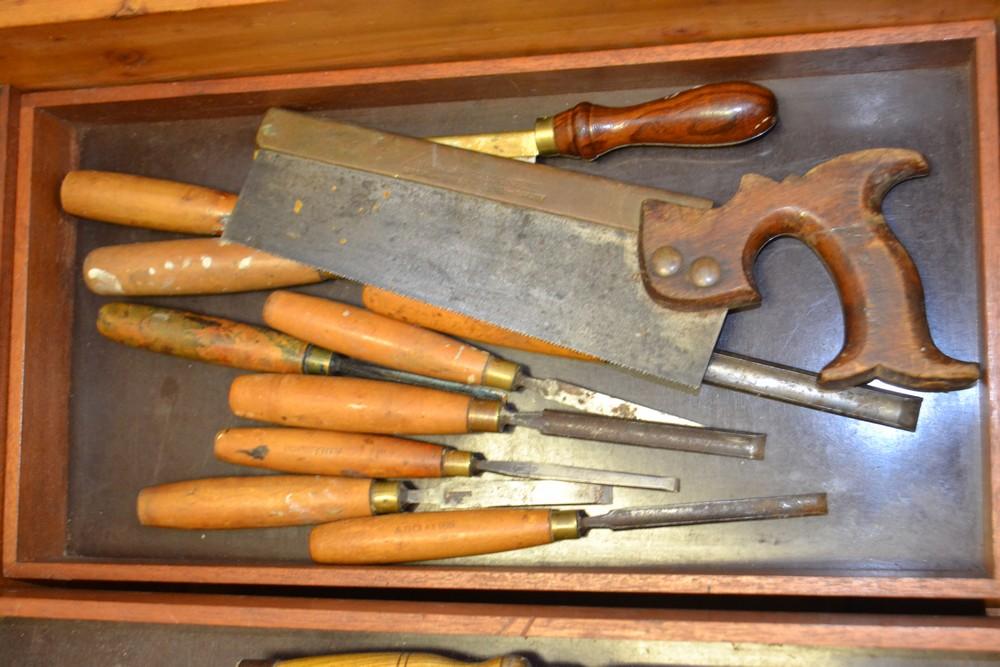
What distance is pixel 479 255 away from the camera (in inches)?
40.6

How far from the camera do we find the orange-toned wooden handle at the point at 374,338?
1.05m

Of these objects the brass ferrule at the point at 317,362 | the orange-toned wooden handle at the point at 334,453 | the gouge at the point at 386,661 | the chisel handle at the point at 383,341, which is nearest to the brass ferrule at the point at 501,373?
the chisel handle at the point at 383,341

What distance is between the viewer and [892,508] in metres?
0.98

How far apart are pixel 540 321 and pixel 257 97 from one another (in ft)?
1.67

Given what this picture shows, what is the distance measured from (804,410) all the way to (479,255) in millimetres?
435

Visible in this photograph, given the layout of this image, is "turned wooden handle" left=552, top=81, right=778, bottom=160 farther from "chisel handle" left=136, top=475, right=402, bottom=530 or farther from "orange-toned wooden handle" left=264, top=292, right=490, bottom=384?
"chisel handle" left=136, top=475, right=402, bottom=530

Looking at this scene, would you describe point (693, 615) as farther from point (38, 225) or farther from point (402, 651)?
point (38, 225)

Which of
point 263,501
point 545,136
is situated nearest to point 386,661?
point 263,501

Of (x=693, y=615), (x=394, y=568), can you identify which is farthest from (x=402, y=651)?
(x=693, y=615)

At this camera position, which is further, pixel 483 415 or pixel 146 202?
pixel 146 202

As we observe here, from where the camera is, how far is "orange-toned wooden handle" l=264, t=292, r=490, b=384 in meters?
1.05

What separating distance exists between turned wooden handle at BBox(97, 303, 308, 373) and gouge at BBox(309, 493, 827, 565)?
0.25m

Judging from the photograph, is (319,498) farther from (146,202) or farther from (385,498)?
(146,202)

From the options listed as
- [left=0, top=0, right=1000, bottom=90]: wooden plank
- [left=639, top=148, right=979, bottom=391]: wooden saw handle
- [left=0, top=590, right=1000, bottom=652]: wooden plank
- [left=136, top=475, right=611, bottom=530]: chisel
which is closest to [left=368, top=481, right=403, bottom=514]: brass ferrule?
[left=136, top=475, right=611, bottom=530]: chisel
